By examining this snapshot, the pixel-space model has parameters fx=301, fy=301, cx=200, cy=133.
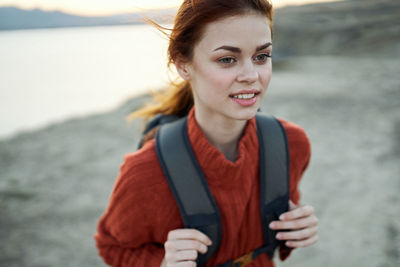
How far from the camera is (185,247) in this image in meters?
1.35

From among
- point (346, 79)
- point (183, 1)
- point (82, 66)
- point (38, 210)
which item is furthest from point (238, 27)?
point (82, 66)

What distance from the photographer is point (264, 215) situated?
5.16 ft

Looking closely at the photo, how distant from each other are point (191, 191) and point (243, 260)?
0.52 meters

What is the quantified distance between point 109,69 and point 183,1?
2051cm

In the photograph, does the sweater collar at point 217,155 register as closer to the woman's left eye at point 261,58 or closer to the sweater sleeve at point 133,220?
the sweater sleeve at point 133,220

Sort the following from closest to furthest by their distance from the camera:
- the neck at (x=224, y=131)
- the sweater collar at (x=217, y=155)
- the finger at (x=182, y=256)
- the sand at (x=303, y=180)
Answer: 1. the finger at (x=182, y=256)
2. the sweater collar at (x=217, y=155)
3. the neck at (x=224, y=131)
4. the sand at (x=303, y=180)

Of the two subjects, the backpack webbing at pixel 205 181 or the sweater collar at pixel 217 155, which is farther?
the sweater collar at pixel 217 155

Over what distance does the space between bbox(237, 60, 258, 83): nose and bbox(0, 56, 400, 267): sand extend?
113 inches

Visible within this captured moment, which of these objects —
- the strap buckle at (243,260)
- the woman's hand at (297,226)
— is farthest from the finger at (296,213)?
the strap buckle at (243,260)

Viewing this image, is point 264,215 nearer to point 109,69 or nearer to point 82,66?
point 109,69

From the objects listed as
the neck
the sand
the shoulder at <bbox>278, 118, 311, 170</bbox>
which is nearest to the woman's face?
the neck

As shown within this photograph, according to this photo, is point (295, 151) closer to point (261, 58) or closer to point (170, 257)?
point (261, 58)

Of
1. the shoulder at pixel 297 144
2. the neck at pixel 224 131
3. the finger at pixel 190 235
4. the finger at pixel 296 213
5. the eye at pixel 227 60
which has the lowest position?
the finger at pixel 190 235

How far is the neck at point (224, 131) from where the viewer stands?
5.53 feet
